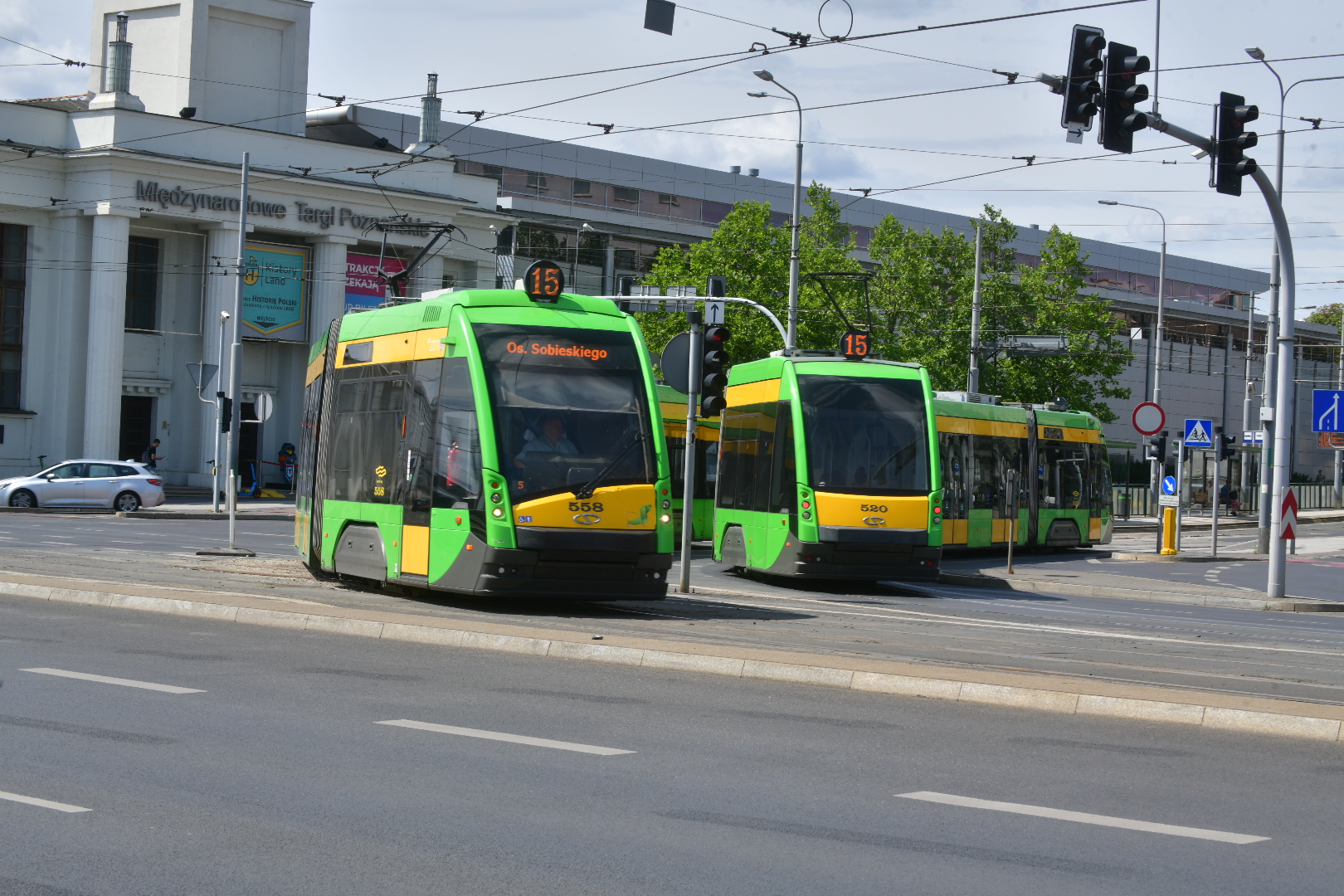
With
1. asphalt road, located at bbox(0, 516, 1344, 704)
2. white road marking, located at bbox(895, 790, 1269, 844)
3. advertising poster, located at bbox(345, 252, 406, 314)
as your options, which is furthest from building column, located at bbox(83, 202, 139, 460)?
white road marking, located at bbox(895, 790, 1269, 844)

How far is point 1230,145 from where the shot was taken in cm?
1798

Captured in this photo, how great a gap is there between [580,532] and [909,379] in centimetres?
749

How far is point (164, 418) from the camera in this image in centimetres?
4800

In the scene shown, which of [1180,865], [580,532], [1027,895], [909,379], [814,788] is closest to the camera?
[1027,895]

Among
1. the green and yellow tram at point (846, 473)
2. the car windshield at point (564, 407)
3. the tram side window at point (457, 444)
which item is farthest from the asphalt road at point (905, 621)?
the car windshield at point (564, 407)

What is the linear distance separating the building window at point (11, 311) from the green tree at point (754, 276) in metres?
20.2

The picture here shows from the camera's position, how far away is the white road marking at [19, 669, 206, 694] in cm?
902

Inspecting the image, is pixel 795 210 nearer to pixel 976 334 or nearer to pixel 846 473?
pixel 976 334

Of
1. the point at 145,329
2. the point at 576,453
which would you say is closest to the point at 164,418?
the point at 145,329

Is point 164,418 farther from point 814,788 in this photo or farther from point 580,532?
point 814,788

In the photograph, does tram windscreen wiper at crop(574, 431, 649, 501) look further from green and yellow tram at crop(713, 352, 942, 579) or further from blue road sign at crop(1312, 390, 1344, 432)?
blue road sign at crop(1312, 390, 1344, 432)

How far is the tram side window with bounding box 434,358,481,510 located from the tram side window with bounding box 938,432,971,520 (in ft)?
49.8

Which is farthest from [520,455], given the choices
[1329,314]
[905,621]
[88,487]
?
[1329,314]

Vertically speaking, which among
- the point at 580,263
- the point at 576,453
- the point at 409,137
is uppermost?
the point at 409,137
